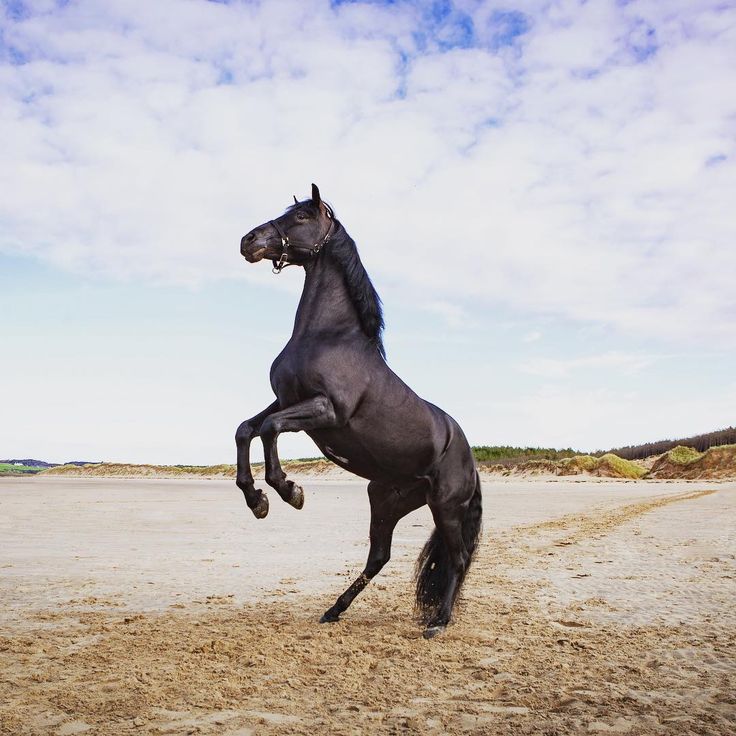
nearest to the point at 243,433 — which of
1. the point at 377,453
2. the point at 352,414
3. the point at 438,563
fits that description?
the point at 352,414

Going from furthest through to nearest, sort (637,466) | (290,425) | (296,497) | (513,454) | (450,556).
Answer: (513,454)
(637,466)
(450,556)
(296,497)
(290,425)

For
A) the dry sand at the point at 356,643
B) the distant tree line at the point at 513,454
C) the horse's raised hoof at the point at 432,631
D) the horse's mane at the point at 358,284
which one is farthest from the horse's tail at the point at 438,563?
the distant tree line at the point at 513,454

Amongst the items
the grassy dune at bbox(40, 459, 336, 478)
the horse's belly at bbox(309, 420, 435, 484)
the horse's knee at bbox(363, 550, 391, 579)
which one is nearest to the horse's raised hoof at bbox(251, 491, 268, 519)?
the horse's belly at bbox(309, 420, 435, 484)

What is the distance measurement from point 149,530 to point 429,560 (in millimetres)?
8012

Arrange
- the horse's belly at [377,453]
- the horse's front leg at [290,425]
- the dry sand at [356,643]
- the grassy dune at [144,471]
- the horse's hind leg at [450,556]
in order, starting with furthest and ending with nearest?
the grassy dune at [144,471] → the horse's hind leg at [450,556] → the horse's belly at [377,453] → the horse's front leg at [290,425] → the dry sand at [356,643]

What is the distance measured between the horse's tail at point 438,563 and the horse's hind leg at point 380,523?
0.37 metres

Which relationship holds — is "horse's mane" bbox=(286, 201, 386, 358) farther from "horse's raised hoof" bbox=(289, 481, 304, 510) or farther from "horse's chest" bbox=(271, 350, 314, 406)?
"horse's raised hoof" bbox=(289, 481, 304, 510)

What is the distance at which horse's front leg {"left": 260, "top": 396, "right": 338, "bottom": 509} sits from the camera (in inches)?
155

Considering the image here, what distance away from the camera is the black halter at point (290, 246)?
15.0ft

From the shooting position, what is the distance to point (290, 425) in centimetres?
395

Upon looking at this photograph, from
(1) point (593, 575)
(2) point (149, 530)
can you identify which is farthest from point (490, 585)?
(2) point (149, 530)

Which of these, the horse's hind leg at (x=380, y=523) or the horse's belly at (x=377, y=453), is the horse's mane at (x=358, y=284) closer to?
the horse's belly at (x=377, y=453)

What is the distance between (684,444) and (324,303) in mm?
40212

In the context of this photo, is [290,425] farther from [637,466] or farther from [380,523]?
[637,466]
